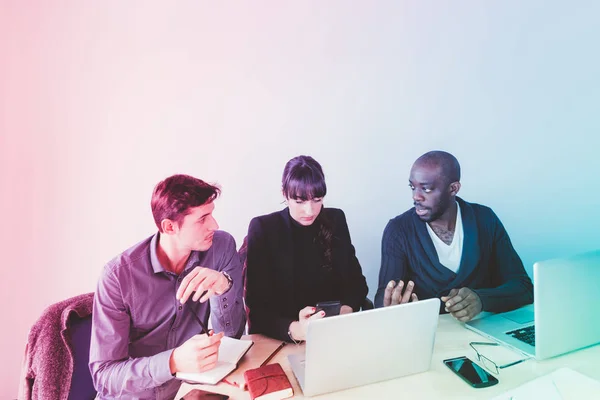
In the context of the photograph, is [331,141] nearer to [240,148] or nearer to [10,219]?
[240,148]

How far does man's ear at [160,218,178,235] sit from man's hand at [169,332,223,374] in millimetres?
433

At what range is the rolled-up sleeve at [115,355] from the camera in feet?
3.71

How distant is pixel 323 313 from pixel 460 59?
1594 mm

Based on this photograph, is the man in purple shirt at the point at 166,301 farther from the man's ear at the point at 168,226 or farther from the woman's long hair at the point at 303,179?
the woman's long hair at the point at 303,179

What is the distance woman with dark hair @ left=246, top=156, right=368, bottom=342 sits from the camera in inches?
66.2

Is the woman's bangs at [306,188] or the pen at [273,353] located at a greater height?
the woman's bangs at [306,188]

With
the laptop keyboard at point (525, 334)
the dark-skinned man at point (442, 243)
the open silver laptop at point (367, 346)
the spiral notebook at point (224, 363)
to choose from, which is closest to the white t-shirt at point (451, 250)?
the dark-skinned man at point (442, 243)

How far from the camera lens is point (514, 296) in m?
1.59

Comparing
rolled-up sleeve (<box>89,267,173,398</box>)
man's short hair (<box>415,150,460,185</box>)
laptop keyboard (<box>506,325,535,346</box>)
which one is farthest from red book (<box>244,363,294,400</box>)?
man's short hair (<box>415,150,460,185</box>)

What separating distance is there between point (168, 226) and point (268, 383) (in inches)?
26.6

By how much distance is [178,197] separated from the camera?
1355mm

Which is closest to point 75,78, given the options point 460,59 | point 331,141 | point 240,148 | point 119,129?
point 119,129

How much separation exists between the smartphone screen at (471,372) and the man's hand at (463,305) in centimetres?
30

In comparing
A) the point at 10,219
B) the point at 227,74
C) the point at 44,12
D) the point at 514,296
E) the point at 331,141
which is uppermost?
the point at 44,12
